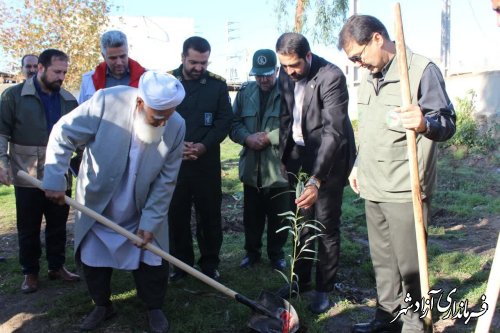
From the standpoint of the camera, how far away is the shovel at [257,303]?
322 cm

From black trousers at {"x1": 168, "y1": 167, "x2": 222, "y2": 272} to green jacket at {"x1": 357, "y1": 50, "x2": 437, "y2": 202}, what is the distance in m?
1.63

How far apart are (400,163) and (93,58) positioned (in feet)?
48.2

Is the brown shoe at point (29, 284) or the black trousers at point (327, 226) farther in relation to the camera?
the brown shoe at point (29, 284)

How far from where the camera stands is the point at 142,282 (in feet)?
11.6

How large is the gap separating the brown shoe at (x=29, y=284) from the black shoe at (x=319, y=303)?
2.50 metres

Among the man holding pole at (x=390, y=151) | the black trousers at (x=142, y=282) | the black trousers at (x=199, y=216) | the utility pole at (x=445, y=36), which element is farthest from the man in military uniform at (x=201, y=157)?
the utility pole at (x=445, y=36)

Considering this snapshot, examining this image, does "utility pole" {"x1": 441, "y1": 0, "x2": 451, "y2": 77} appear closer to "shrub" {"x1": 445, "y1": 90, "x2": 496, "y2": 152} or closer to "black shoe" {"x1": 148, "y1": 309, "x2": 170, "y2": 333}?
"shrub" {"x1": 445, "y1": 90, "x2": 496, "y2": 152}

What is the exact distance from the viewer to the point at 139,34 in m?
36.1

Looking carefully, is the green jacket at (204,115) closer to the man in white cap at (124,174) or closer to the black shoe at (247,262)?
the man in white cap at (124,174)

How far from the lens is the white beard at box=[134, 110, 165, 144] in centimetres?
324

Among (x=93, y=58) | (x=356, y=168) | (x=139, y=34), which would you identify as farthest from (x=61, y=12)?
(x=139, y=34)

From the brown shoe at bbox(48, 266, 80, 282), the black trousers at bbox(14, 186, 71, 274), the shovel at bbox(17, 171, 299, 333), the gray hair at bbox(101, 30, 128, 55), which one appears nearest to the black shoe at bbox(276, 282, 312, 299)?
the shovel at bbox(17, 171, 299, 333)

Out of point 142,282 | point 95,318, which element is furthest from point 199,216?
point 95,318

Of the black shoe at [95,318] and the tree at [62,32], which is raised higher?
the tree at [62,32]
